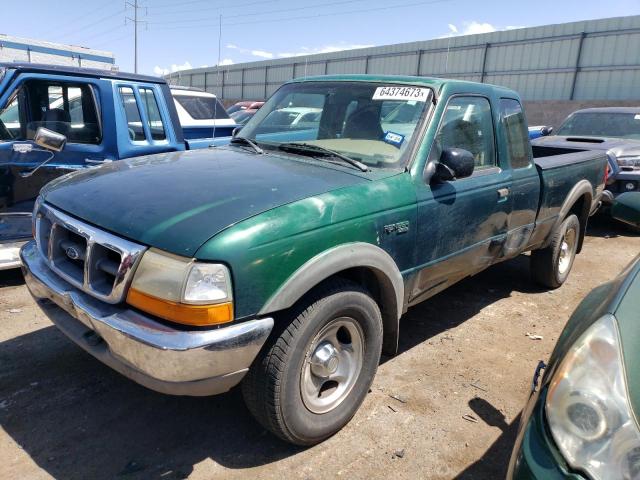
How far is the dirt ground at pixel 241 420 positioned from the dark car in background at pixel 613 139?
4.63 meters

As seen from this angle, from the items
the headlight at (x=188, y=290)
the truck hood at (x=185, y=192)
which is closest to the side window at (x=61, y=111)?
the truck hood at (x=185, y=192)

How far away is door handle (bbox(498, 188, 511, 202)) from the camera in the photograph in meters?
3.76

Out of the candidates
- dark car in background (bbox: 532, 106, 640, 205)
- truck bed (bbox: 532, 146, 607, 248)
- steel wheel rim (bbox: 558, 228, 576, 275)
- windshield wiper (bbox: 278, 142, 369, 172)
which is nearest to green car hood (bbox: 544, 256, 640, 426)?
windshield wiper (bbox: 278, 142, 369, 172)

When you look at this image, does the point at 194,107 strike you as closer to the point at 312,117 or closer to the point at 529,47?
the point at 312,117

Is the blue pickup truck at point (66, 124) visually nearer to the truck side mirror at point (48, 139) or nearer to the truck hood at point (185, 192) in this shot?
the truck side mirror at point (48, 139)

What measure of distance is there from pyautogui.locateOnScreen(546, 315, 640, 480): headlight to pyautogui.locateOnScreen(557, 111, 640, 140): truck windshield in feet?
28.3

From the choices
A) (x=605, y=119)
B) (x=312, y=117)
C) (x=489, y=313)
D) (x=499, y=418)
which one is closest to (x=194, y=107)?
(x=312, y=117)

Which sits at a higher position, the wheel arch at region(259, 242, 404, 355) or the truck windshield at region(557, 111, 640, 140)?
the truck windshield at region(557, 111, 640, 140)

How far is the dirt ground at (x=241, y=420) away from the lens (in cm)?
250

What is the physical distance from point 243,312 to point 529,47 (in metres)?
25.9

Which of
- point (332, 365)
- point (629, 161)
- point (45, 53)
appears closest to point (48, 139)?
point (332, 365)

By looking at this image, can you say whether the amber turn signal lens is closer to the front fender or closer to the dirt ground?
the front fender

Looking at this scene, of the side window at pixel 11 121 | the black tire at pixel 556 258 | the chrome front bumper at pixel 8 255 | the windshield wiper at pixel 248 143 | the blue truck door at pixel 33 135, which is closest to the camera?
the windshield wiper at pixel 248 143

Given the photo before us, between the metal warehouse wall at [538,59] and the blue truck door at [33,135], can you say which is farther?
the metal warehouse wall at [538,59]
